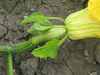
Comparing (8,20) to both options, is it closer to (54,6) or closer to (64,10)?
(54,6)

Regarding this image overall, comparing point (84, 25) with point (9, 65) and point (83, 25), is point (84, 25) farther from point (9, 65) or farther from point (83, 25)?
point (9, 65)

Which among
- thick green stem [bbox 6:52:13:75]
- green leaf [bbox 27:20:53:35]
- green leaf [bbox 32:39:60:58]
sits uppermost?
green leaf [bbox 27:20:53:35]

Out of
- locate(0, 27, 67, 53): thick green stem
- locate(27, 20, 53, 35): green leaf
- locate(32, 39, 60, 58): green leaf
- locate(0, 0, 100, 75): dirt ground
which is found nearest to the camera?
locate(32, 39, 60, 58): green leaf

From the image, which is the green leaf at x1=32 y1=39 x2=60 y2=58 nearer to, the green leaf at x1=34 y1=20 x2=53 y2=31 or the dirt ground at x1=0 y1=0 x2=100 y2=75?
the green leaf at x1=34 y1=20 x2=53 y2=31

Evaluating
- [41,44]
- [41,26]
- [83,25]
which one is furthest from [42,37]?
[83,25]

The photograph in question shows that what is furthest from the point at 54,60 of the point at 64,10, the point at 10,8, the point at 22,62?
the point at 10,8

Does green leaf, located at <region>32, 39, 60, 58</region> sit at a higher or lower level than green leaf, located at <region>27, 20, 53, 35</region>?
Answer: lower

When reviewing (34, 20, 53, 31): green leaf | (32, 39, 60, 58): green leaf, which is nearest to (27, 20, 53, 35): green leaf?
(34, 20, 53, 31): green leaf
